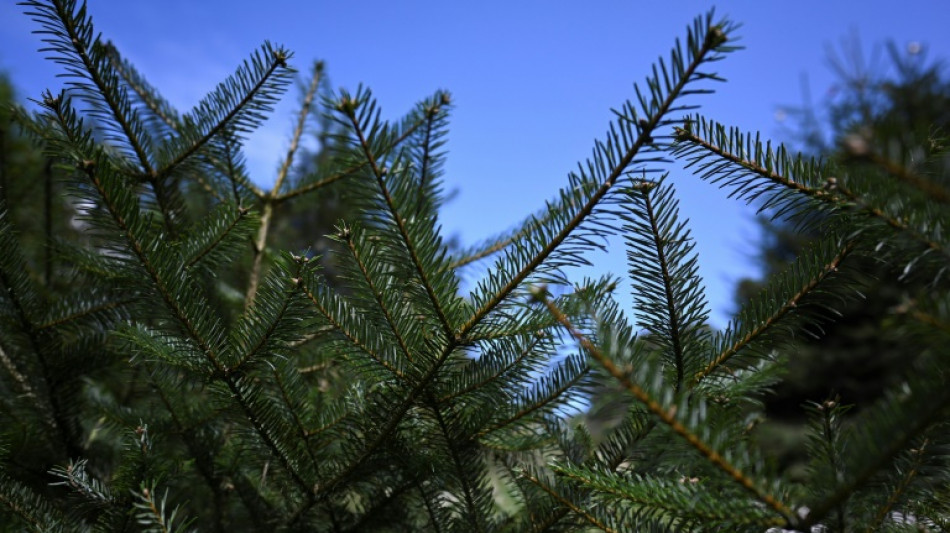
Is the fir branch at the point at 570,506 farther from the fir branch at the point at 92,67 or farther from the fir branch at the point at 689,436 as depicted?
the fir branch at the point at 92,67

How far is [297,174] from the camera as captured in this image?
1769 millimetres

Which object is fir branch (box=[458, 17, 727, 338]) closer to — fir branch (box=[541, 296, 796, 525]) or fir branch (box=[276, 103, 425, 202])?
fir branch (box=[541, 296, 796, 525])

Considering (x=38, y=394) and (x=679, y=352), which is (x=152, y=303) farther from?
(x=679, y=352)

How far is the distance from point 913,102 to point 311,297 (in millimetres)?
8295

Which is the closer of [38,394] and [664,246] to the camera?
[664,246]

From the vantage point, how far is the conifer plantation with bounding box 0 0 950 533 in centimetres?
55

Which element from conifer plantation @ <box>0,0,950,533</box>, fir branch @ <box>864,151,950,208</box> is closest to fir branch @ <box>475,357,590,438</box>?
conifer plantation @ <box>0,0,950,533</box>

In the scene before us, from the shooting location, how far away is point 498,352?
31.9 inches

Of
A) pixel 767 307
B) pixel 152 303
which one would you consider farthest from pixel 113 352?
pixel 767 307

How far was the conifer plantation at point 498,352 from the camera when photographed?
550 millimetres

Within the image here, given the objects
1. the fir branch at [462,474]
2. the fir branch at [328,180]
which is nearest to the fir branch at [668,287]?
the fir branch at [462,474]

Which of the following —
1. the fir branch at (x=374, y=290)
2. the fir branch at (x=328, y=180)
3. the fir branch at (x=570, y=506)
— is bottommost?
the fir branch at (x=570, y=506)

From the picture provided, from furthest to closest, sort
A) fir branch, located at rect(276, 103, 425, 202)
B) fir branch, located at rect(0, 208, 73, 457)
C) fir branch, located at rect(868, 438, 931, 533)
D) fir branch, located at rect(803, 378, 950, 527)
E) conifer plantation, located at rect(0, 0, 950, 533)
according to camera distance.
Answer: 1. fir branch, located at rect(276, 103, 425, 202)
2. fir branch, located at rect(0, 208, 73, 457)
3. fir branch, located at rect(868, 438, 931, 533)
4. conifer plantation, located at rect(0, 0, 950, 533)
5. fir branch, located at rect(803, 378, 950, 527)

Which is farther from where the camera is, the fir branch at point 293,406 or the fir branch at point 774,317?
the fir branch at point 293,406
